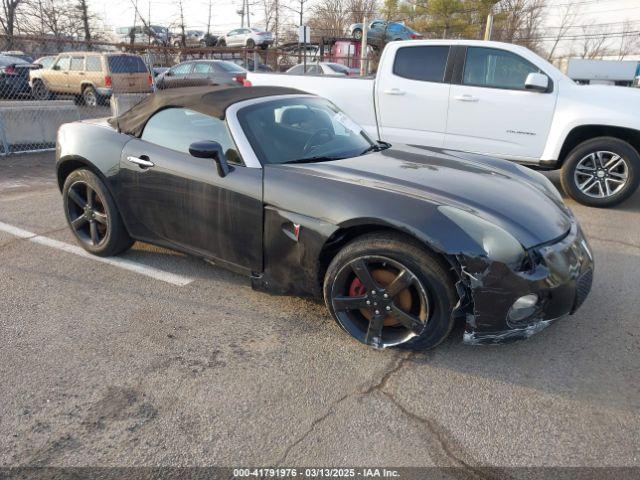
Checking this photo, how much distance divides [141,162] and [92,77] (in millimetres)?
12942

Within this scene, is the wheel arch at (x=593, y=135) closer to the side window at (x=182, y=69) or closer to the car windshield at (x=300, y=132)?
the car windshield at (x=300, y=132)

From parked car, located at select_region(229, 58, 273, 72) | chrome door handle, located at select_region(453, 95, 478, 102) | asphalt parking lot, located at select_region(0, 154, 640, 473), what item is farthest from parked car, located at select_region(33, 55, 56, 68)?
asphalt parking lot, located at select_region(0, 154, 640, 473)

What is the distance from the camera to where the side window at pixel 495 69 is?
566cm

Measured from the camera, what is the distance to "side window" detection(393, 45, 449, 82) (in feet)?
19.8

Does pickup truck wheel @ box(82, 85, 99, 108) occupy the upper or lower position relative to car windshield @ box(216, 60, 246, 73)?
lower

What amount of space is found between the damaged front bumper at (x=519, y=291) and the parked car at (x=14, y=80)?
14.7m

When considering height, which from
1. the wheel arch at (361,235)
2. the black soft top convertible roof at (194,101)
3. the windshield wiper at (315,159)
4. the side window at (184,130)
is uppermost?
the black soft top convertible roof at (194,101)

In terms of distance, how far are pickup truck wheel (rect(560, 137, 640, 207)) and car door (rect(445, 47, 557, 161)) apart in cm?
46

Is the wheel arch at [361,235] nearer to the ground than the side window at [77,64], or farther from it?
nearer to the ground

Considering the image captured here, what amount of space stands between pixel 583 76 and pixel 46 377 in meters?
31.8

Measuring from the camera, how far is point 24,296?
11.1 ft

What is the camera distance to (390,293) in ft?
Result: 8.52

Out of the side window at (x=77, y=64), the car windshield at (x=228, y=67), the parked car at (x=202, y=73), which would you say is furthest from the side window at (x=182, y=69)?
the side window at (x=77, y=64)

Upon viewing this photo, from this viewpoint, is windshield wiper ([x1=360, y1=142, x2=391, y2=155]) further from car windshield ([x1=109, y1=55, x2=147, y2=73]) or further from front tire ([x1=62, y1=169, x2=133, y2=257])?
car windshield ([x1=109, y1=55, x2=147, y2=73])
